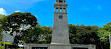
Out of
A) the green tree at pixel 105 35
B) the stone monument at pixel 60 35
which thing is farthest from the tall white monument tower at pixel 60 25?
the green tree at pixel 105 35

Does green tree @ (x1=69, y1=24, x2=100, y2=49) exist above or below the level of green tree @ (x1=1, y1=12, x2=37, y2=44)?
below

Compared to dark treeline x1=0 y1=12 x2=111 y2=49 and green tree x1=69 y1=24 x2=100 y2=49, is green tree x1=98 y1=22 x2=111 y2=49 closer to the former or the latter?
dark treeline x1=0 y1=12 x2=111 y2=49

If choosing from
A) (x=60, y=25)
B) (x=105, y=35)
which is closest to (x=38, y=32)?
(x=60, y=25)

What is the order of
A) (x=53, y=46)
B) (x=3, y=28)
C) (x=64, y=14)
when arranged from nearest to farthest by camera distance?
(x=53, y=46)
(x=64, y=14)
(x=3, y=28)

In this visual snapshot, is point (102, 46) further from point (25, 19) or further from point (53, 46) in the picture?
point (25, 19)

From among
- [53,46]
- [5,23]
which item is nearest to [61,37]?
[53,46]

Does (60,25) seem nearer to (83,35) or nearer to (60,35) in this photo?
(60,35)

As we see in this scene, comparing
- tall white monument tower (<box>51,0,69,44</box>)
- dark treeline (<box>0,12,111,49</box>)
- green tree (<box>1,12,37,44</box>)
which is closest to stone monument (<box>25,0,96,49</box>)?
tall white monument tower (<box>51,0,69,44</box>)

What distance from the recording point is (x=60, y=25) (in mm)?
23953

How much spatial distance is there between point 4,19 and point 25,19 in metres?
5.16

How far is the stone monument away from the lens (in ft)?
75.7

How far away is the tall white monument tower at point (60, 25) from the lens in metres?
23.3

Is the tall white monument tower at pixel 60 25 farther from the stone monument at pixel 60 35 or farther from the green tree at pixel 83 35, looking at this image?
the green tree at pixel 83 35

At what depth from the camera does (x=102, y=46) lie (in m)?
35.5
